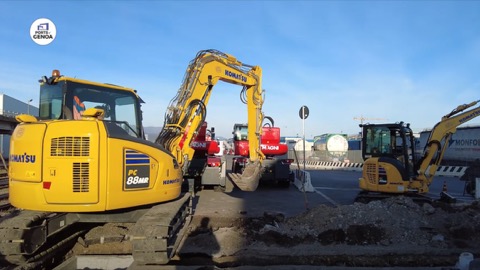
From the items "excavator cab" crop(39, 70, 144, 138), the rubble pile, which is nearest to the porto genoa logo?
"excavator cab" crop(39, 70, 144, 138)

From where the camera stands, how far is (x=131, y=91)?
21.4 feet

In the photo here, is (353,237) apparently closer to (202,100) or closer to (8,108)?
(202,100)

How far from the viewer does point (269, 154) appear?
54.3ft

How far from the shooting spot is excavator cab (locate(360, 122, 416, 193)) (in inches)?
435

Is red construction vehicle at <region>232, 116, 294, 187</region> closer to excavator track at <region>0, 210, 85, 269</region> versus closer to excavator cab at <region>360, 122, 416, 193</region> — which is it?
excavator cab at <region>360, 122, 416, 193</region>

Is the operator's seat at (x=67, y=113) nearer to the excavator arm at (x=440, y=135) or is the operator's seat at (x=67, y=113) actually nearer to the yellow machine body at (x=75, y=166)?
the yellow machine body at (x=75, y=166)

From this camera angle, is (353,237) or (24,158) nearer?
(24,158)

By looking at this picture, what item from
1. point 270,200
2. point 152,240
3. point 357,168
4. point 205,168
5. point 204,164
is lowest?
point 270,200

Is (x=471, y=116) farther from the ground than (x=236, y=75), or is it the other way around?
(x=236, y=75)

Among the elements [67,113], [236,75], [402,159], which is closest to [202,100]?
[236,75]

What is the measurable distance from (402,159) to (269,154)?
6289 mm

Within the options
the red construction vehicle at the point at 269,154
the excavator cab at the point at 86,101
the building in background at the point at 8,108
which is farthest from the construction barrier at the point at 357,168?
the building in background at the point at 8,108

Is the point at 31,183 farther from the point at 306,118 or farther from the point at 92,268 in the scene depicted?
the point at 306,118

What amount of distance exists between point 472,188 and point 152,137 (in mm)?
12757
